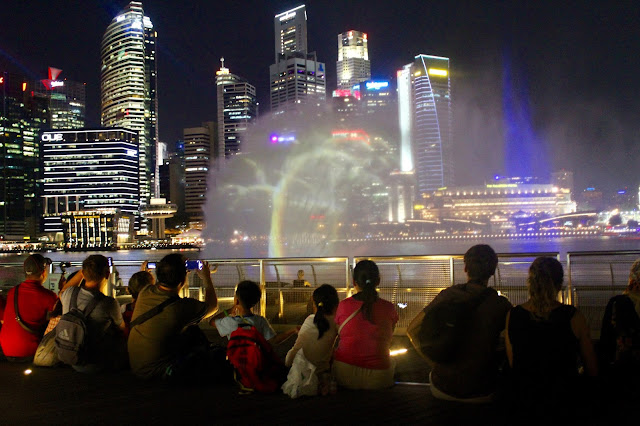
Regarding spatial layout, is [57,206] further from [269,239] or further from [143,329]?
[143,329]

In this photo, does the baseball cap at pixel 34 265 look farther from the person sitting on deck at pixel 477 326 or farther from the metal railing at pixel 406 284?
the person sitting on deck at pixel 477 326

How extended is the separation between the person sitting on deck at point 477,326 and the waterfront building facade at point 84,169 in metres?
176

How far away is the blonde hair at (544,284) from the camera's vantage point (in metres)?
3.99

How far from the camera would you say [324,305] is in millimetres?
5227

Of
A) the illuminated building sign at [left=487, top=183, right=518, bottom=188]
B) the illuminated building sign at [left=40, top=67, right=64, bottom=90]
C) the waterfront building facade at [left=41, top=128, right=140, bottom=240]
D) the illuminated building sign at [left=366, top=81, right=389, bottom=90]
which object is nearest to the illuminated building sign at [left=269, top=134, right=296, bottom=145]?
the illuminated building sign at [left=487, top=183, right=518, bottom=188]

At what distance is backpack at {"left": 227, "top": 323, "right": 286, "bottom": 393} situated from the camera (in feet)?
17.0

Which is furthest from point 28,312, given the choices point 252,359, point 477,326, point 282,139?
point 282,139

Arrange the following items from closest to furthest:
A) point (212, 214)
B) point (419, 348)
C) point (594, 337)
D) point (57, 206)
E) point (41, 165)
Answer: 1. point (419, 348)
2. point (594, 337)
3. point (212, 214)
4. point (57, 206)
5. point (41, 165)

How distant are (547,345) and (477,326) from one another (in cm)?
54

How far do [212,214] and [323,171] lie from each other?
47.8 feet

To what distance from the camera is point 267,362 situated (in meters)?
5.26

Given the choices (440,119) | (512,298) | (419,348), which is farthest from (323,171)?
(440,119)

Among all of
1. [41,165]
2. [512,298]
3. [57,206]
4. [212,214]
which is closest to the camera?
[512,298]

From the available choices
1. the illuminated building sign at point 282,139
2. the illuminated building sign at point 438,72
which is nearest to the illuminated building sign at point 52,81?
the illuminated building sign at point 438,72
